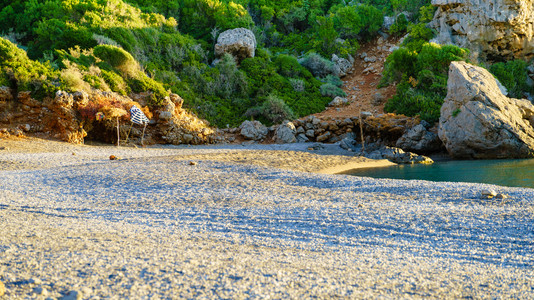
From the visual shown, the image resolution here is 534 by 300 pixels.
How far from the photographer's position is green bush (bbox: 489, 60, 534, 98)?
26656 mm

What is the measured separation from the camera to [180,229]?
5.38m

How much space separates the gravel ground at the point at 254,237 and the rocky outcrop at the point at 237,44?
71.3 feet

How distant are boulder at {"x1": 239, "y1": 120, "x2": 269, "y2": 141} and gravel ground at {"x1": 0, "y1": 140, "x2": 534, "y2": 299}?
12928 millimetres

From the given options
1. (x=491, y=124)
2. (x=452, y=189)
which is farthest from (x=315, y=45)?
(x=452, y=189)

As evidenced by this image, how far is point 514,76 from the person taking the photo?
27.4m

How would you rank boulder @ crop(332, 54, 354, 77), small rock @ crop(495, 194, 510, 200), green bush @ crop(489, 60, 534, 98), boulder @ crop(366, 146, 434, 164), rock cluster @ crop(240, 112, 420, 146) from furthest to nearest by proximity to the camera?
boulder @ crop(332, 54, 354, 77), green bush @ crop(489, 60, 534, 98), rock cluster @ crop(240, 112, 420, 146), boulder @ crop(366, 146, 434, 164), small rock @ crop(495, 194, 510, 200)

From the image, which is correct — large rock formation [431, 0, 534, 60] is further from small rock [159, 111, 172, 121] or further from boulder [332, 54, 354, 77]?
small rock [159, 111, 172, 121]

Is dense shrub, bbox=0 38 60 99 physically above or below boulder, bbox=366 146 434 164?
above

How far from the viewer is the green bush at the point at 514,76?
87.5 ft

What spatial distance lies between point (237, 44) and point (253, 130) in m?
9.98

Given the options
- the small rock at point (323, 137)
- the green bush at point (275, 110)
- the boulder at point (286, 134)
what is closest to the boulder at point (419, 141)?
the small rock at point (323, 137)

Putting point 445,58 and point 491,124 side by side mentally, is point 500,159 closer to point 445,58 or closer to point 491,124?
point 491,124

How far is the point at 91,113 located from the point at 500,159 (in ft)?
64.3

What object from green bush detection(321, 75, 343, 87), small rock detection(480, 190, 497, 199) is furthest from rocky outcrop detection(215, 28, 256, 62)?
small rock detection(480, 190, 497, 199)
